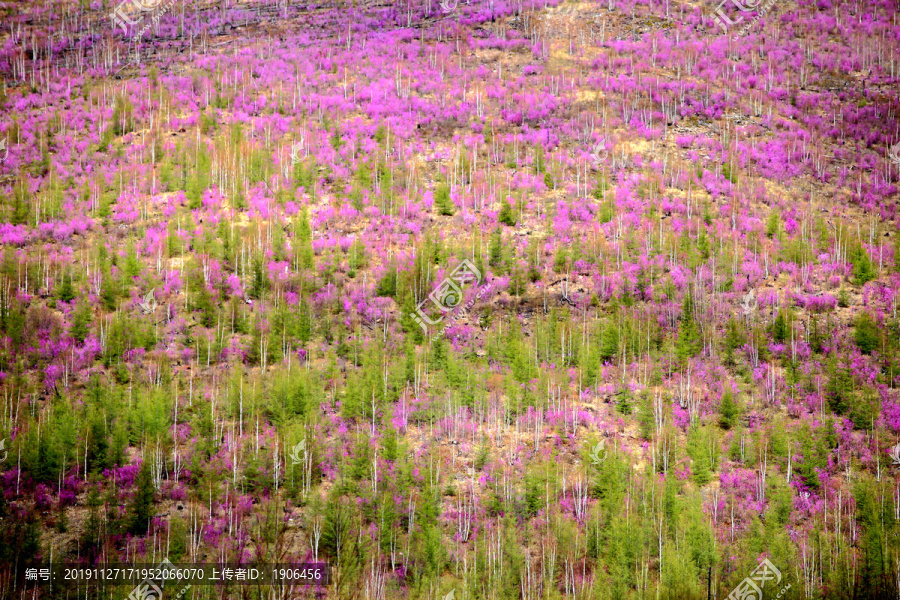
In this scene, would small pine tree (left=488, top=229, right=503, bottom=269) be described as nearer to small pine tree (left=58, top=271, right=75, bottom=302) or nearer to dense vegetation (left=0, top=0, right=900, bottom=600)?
dense vegetation (left=0, top=0, right=900, bottom=600)

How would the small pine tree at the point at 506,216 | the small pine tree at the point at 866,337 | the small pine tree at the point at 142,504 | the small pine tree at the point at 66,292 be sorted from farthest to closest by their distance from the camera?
the small pine tree at the point at 506,216
the small pine tree at the point at 66,292
the small pine tree at the point at 866,337
the small pine tree at the point at 142,504

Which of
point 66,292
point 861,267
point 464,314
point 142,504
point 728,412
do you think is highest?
point 861,267

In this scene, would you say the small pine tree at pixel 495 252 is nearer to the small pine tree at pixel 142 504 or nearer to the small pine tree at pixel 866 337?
the small pine tree at pixel 866 337

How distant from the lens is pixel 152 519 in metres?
16.3

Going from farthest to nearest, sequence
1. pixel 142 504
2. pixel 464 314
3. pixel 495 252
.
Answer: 1. pixel 495 252
2. pixel 464 314
3. pixel 142 504

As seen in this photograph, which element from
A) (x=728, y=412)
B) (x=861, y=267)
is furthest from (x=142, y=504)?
(x=861, y=267)

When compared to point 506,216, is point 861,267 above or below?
below

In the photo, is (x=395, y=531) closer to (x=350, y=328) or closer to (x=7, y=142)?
(x=350, y=328)

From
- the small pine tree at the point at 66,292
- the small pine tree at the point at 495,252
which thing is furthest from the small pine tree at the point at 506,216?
the small pine tree at the point at 66,292

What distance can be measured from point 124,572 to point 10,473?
4257mm

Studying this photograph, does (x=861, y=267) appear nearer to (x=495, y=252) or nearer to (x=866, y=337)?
(x=866, y=337)

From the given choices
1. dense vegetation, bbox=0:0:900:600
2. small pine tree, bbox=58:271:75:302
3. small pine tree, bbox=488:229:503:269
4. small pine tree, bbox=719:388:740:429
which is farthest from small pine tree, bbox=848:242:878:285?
small pine tree, bbox=58:271:75:302

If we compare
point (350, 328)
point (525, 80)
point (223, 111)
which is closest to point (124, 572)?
point (350, 328)

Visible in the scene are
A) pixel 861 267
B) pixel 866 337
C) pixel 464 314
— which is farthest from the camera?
pixel 861 267
